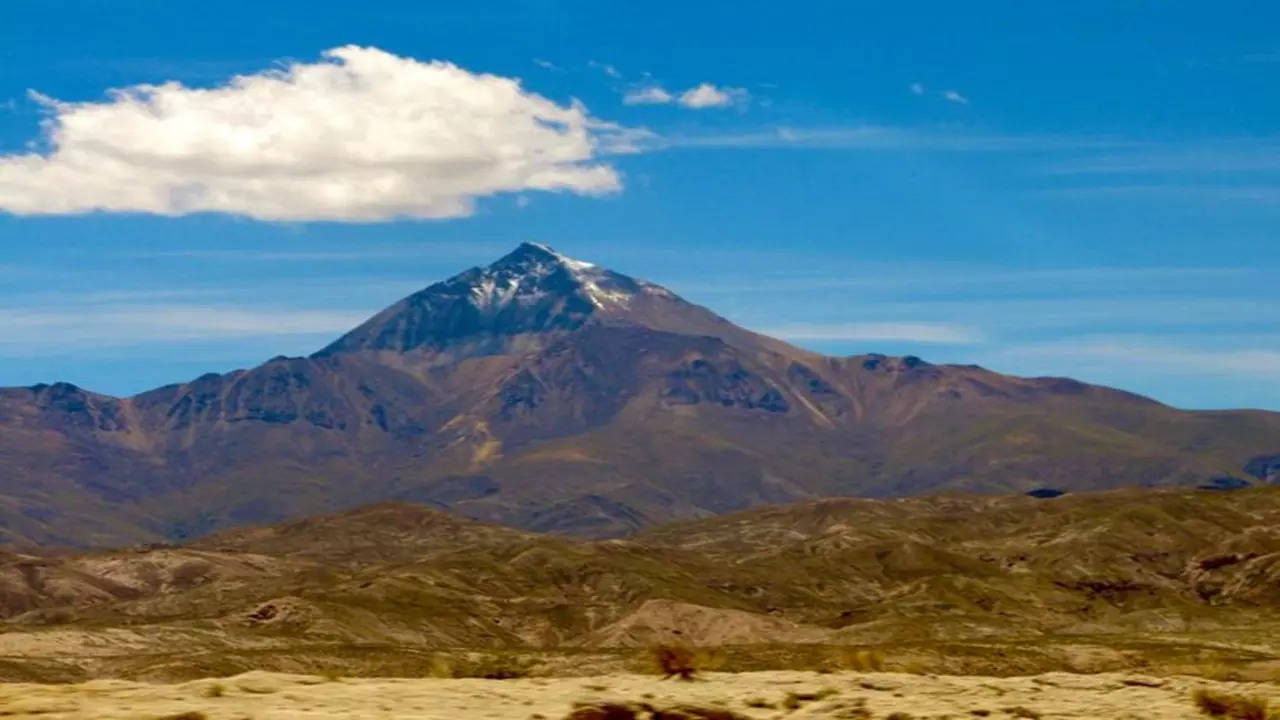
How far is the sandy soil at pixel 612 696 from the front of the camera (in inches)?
965

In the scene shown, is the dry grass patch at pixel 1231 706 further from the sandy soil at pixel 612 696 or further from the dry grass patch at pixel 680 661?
the dry grass patch at pixel 680 661

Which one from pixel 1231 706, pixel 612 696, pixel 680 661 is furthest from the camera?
pixel 680 661

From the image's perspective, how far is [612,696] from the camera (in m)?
27.8

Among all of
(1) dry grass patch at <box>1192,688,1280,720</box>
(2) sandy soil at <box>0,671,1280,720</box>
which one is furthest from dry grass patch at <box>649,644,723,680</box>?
(1) dry grass patch at <box>1192,688,1280,720</box>

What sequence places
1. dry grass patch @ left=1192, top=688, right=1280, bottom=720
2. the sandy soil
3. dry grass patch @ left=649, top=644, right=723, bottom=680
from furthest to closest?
dry grass patch @ left=649, top=644, right=723, bottom=680 < dry grass patch @ left=1192, top=688, right=1280, bottom=720 < the sandy soil

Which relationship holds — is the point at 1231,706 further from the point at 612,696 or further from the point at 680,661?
the point at 612,696

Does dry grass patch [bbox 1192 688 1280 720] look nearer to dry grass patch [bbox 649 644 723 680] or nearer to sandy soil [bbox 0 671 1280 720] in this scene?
sandy soil [bbox 0 671 1280 720]

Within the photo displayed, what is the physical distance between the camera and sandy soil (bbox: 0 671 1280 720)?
965 inches

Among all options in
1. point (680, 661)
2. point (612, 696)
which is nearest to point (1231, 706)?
point (680, 661)

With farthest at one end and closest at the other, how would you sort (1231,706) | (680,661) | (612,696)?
1. (680,661)
2. (1231,706)
3. (612,696)

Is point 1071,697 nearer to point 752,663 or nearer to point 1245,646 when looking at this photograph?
point 752,663

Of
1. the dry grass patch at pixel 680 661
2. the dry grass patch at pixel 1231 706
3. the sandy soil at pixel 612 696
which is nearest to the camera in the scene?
the sandy soil at pixel 612 696

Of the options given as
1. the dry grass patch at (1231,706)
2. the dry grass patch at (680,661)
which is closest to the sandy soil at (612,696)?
the dry grass patch at (1231,706)

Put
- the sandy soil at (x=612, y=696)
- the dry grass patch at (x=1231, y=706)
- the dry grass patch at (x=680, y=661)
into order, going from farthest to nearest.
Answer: the dry grass patch at (x=680, y=661)
the dry grass patch at (x=1231, y=706)
the sandy soil at (x=612, y=696)
